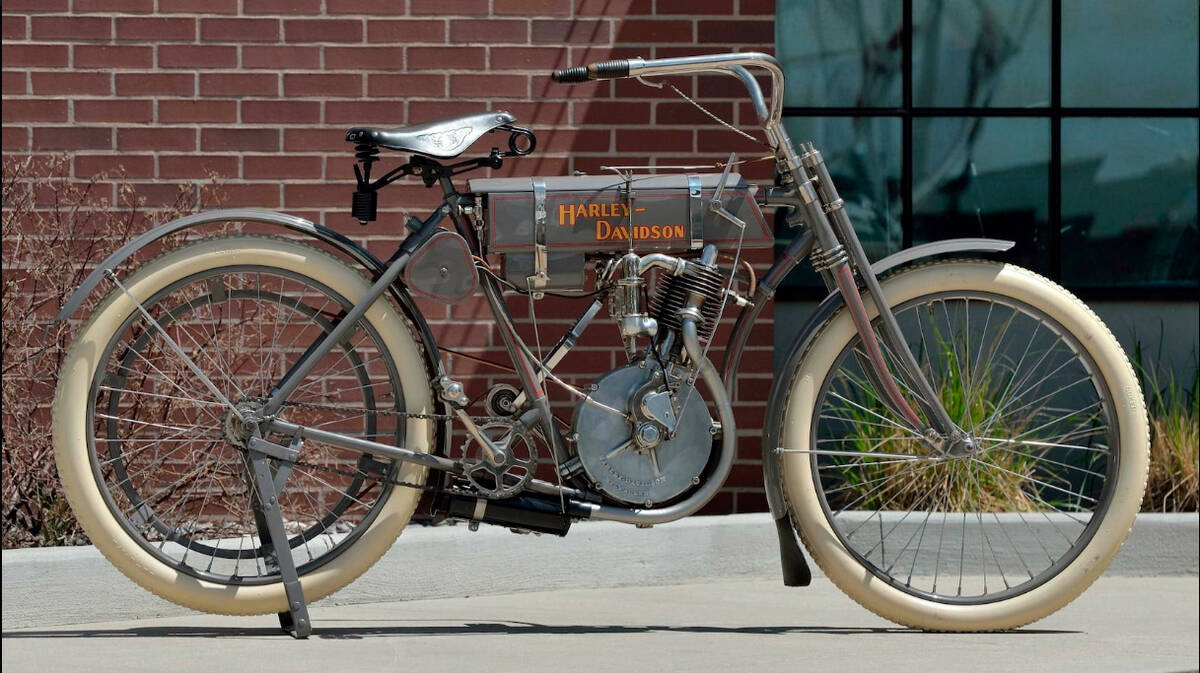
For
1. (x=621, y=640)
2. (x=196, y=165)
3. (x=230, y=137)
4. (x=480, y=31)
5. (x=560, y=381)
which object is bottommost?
(x=621, y=640)

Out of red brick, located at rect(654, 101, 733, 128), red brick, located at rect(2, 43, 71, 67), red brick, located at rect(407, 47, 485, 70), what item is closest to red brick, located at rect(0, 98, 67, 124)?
red brick, located at rect(2, 43, 71, 67)

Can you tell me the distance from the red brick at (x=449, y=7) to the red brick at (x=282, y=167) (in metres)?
0.69

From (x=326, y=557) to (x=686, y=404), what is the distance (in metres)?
1.09

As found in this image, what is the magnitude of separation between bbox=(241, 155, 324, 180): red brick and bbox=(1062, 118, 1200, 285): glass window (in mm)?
3816

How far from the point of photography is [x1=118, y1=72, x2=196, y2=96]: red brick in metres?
6.36

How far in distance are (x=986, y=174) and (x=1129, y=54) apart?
94cm

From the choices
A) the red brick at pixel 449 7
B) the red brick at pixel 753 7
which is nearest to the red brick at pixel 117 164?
the red brick at pixel 449 7

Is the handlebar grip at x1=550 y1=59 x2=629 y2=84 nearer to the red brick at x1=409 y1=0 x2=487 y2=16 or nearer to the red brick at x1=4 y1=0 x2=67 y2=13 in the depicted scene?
the red brick at x1=409 y1=0 x2=487 y2=16

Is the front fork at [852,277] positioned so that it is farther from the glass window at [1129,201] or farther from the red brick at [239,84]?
the glass window at [1129,201]

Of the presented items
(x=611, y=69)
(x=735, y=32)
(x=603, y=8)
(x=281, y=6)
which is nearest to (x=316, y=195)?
(x=281, y=6)

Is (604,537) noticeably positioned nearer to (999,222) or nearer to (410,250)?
(410,250)

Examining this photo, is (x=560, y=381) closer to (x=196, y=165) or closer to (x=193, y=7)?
(x=196, y=165)

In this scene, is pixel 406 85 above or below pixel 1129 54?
below

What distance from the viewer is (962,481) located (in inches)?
250
